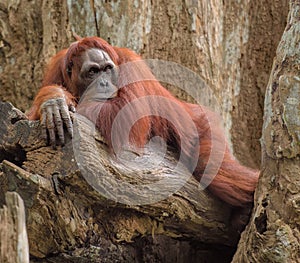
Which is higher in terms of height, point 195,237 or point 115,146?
point 115,146

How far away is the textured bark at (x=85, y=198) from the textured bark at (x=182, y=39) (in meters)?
1.32

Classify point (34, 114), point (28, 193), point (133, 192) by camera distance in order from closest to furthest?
point (28, 193), point (133, 192), point (34, 114)

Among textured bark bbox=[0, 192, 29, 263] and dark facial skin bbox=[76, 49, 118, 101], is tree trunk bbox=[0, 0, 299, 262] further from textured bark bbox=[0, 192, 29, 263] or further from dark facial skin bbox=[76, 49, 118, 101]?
textured bark bbox=[0, 192, 29, 263]

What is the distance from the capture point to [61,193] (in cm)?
364

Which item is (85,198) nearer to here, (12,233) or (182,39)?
(12,233)

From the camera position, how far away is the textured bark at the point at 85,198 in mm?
3611

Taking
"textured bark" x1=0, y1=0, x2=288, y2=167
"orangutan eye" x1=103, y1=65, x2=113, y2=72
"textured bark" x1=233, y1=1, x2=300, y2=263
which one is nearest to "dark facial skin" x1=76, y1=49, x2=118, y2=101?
"orangutan eye" x1=103, y1=65, x2=113, y2=72

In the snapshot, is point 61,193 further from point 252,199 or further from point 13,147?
point 252,199

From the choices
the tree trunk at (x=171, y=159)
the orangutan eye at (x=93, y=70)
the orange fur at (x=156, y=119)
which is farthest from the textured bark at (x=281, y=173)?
the orangutan eye at (x=93, y=70)

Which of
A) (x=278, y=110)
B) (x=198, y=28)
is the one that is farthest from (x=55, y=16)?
(x=278, y=110)

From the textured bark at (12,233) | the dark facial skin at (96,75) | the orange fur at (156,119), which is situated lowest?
the textured bark at (12,233)

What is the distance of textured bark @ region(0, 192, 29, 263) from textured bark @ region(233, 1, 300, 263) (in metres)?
1.33

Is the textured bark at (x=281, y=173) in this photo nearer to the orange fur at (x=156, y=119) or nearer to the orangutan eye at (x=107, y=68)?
the orange fur at (x=156, y=119)

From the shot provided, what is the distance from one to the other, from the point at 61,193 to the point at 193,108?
131 centimetres
